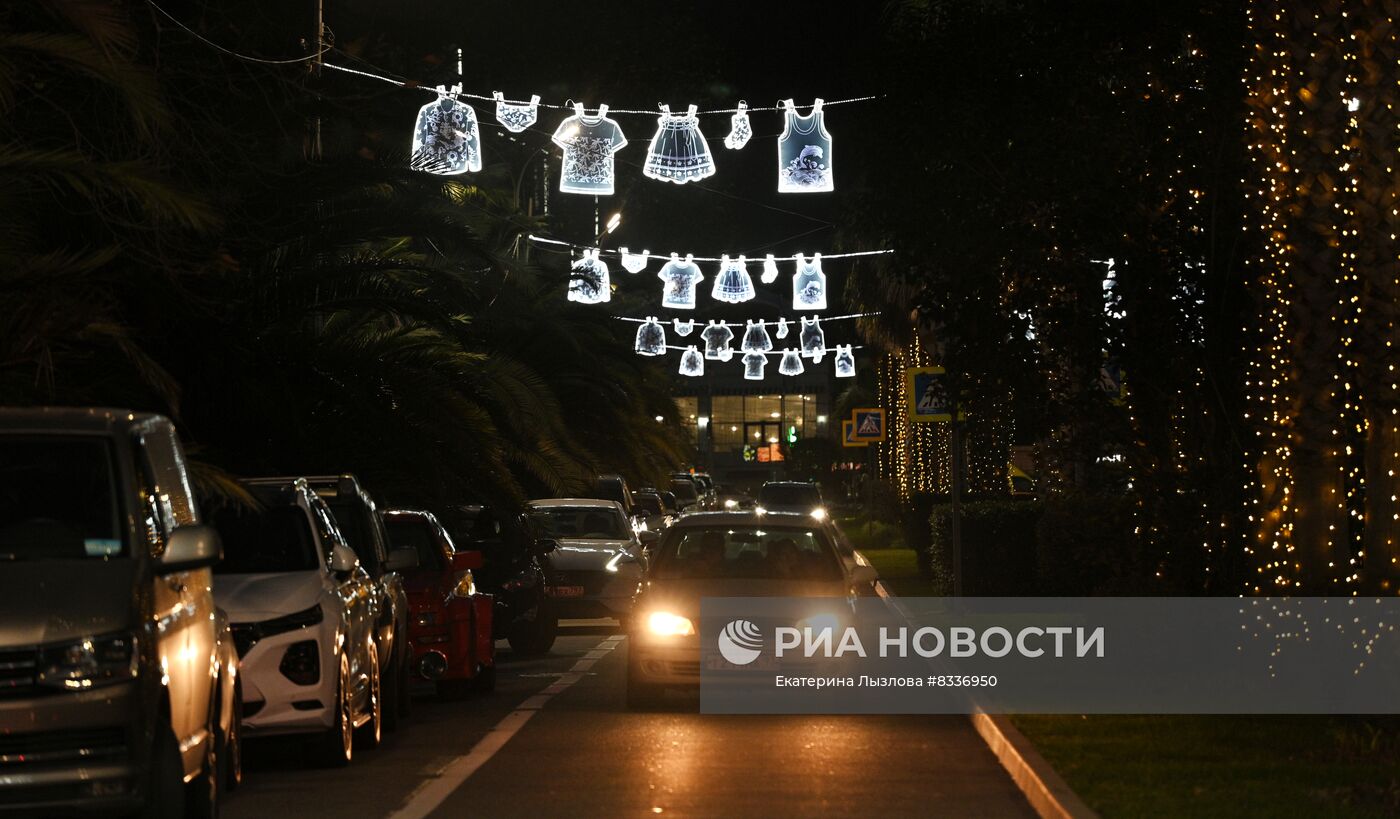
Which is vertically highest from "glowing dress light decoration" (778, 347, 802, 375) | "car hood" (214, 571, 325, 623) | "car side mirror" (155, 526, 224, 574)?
"glowing dress light decoration" (778, 347, 802, 375)

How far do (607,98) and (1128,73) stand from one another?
129 ft

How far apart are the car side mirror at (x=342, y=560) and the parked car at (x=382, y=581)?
47.0 inches

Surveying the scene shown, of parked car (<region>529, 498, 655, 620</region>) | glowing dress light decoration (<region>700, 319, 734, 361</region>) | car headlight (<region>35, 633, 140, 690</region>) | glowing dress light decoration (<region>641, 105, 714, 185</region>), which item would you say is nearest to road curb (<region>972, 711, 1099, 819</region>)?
car headlight (<region>35, 633, 140, 690</region>)

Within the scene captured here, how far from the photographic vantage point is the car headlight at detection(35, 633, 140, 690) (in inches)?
316

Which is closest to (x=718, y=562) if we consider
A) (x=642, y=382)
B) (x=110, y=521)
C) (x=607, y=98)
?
(x=110, y=521)

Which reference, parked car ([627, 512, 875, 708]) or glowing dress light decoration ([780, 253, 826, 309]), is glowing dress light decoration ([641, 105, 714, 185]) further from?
glowing dress light decoration ([780, 253, 826, 309])

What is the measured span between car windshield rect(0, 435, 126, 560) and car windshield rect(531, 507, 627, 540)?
18.5 m

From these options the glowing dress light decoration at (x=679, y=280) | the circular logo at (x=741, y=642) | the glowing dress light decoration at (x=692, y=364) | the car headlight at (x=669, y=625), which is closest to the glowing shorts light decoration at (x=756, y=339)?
the glowing dress light decoration at (x=692, y=364)

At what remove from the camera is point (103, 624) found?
814cm

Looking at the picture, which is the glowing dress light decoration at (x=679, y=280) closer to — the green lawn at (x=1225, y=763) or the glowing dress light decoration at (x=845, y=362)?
the glowing dress light decoration at (x=845, y=362)

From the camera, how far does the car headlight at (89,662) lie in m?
8.03

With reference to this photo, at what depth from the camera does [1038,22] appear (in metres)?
18.2

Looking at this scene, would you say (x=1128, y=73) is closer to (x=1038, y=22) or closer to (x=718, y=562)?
(x=1038, y=22)

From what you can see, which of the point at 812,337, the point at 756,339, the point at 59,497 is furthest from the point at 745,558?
the point at 756,339
